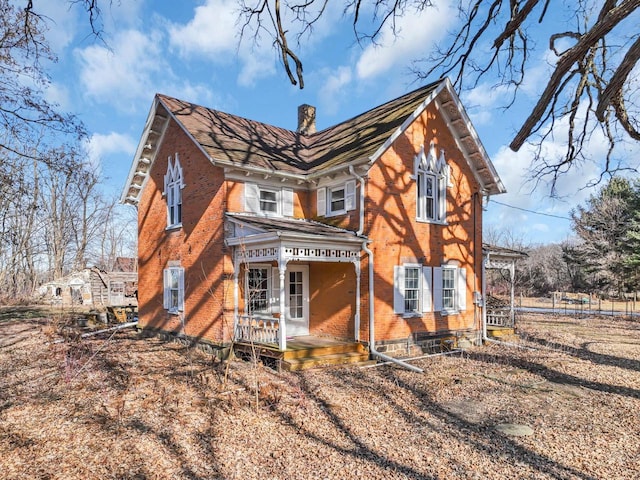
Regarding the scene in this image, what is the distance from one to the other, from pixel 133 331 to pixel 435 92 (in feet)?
49.3

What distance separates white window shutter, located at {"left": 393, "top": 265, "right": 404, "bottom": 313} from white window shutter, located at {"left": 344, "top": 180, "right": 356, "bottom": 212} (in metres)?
2.34

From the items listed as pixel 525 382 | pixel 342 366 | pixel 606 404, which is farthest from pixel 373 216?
pixel 606 404

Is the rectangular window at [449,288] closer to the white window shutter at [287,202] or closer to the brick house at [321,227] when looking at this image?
the brick house at [321,227]

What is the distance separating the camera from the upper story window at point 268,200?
14.2 m

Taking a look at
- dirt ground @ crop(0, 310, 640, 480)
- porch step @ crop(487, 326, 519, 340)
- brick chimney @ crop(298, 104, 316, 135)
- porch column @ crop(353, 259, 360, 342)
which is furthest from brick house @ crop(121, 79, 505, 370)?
brick chimney @ crop(298, 104, 316, 135)

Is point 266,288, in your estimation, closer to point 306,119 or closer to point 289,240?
point 289,240

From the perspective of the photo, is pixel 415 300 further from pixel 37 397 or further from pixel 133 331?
pixel 133 331

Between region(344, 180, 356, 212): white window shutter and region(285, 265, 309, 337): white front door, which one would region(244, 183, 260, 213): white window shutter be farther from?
region(344, 180, 356, 212): white window shutter

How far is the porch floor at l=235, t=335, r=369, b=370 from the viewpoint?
1152cm

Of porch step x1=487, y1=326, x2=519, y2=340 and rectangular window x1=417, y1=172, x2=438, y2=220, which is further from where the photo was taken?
porch step x1=487, y1=326, x2=519, y2=340

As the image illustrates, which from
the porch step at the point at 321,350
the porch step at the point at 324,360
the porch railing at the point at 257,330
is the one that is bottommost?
the porch step at the point at 324,360

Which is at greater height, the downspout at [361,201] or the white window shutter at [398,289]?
the downspout at [361,201]

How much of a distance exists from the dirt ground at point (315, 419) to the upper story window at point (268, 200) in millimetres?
4898

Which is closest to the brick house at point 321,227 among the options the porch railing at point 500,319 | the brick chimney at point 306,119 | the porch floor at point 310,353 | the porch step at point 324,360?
the porch floor at point 310,353
